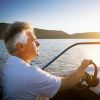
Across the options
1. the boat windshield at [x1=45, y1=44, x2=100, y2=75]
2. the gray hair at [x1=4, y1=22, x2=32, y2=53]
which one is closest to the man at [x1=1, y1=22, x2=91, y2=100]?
the gray hair at [x1=4, y1=22, x2=32, y2=53]

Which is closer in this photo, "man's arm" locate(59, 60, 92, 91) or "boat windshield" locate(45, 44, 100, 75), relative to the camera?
"man's arm" locate(59, 60, 92, 91)

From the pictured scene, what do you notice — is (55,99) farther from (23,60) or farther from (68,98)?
(23,60)

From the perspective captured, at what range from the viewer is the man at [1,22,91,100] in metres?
1.86

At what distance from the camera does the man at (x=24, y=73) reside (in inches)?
73.2

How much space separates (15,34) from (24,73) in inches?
12.4

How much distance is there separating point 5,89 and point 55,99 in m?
1.60

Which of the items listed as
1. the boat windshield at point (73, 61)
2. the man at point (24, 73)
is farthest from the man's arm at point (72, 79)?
the boat windshield at point (73, 61)

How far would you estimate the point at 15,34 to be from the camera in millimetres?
2012

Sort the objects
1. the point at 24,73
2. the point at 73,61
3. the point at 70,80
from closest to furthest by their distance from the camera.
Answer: the point at 24,73, the point at 70,80, the point at 73,61

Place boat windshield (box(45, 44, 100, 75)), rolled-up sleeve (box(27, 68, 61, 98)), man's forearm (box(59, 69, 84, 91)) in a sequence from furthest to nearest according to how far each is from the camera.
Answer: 1. boat windshield (box(45, 44, 100, 75))
2. man's forearm (box(59, 69, 84, 91))
3. rolled-up sleeve (box(27, 68, 61, 98))

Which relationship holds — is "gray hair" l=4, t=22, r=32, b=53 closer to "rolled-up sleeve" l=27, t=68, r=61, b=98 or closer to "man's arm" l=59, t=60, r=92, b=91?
"rolled-up sleeve" l=27, t=68, r=61, b=98

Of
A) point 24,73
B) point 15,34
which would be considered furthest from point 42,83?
point 15,34

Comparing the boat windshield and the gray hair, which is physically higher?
the gray hair

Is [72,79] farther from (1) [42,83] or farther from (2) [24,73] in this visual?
(2) [24,73]
